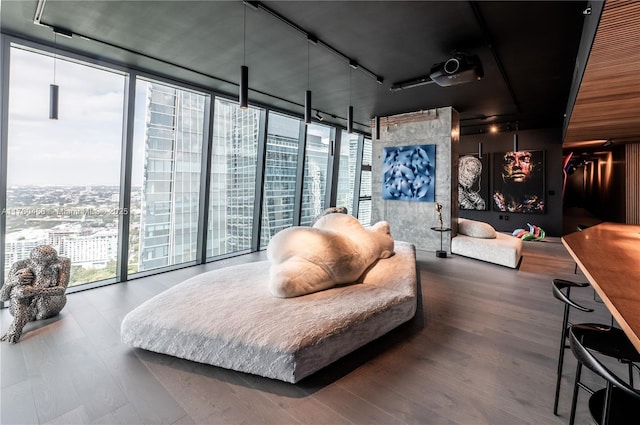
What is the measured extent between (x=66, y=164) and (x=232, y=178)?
101 inches

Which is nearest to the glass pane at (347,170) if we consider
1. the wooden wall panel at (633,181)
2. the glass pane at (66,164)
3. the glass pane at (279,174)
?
the glass pane at (279,174)

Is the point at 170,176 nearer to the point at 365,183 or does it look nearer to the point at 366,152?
the point at 365,183

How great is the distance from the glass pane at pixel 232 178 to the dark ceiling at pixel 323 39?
613mm

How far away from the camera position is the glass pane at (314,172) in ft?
24.6

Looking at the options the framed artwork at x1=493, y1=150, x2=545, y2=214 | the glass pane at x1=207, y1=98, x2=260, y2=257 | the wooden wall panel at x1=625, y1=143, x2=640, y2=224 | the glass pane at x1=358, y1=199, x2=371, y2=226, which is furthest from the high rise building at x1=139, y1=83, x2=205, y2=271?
the wooden wall panel at x1=625, y1=143, x2=640, y2=224

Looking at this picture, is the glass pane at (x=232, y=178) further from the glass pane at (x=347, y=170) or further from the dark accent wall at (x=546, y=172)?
the dark accent wall at (x=546, y=172)

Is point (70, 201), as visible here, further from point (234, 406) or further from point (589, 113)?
point (589, 113)

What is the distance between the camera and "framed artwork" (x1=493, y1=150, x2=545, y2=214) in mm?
8477

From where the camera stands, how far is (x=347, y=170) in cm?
927

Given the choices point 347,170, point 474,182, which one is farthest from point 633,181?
point 347,170

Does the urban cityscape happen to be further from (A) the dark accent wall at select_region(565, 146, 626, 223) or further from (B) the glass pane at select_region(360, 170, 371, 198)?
(A) the dark accent wall at select_region(565, 146, 626, 223)

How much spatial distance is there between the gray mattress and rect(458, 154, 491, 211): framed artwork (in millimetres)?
7864

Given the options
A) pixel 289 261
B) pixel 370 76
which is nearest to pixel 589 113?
pixel 370 76

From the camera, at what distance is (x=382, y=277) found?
341 cm
